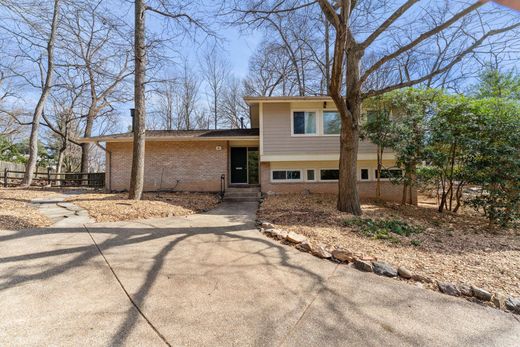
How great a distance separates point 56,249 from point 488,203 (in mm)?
9454

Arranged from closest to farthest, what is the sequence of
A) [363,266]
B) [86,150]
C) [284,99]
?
[363,266], [284,99], [86,150]

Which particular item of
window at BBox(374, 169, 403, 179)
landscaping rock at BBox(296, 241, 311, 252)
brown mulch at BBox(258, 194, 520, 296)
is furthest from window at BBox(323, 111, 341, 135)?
landscaping rock at BBox(296, 241, 311, 252)

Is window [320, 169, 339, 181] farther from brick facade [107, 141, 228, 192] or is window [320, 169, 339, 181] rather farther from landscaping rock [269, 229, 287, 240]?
landscaping rock [269, 229, 287, 240]

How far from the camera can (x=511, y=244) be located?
16.0ft

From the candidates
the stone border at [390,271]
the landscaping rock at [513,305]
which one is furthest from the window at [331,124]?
the landscaping rock at [513,305]

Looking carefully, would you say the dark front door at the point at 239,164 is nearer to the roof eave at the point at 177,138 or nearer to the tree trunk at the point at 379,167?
the roof eave at the point at 177,138

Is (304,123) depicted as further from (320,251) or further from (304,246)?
(320,251)

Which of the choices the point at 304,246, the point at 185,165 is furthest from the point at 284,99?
the point at 304,246

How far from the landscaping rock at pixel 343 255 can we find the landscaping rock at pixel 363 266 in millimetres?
87

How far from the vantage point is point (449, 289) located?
2830 millimetres

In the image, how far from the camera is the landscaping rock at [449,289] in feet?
9.17

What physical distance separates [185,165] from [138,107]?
3882 millimetres

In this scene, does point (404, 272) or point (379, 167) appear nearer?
point (404, 272)

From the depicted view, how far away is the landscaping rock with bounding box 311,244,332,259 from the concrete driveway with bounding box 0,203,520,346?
0.16 metres
